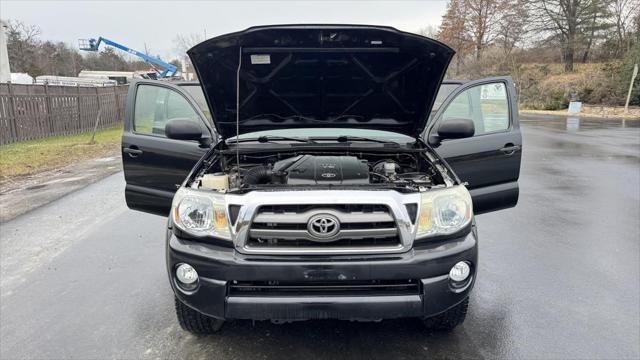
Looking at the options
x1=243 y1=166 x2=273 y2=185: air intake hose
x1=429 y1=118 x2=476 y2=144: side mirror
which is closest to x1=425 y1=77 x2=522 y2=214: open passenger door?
x1=429 y1=118 x2=476 y2=144: side mirror

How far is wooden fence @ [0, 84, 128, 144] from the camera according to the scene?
43.3 feet

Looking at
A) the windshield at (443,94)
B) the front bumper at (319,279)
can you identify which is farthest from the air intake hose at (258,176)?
the windshield at (443,94)

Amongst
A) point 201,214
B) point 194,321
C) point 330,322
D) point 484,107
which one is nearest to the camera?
point 201,214

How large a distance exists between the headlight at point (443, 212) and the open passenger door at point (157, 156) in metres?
2.27

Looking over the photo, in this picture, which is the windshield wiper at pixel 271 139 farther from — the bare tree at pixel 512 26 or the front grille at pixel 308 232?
the bare tree at pixel 512 26

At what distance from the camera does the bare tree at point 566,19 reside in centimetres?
3434

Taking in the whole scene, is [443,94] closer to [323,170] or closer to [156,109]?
[323,170]

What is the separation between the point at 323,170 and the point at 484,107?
2098mm

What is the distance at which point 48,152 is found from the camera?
1160cm

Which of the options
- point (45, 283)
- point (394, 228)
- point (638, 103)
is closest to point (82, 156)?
point (45, 283)

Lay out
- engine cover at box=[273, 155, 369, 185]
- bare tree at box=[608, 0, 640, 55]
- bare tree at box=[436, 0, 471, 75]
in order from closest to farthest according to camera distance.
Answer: engine cover at box=[273, 155, 369, 185]
bare tree at box=[608, 0, 640, 55]
bare tree at box=[436, 0, 471, 75]

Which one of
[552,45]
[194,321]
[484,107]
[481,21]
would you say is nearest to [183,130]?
[194,321]

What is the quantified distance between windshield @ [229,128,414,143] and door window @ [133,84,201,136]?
2.81 feet

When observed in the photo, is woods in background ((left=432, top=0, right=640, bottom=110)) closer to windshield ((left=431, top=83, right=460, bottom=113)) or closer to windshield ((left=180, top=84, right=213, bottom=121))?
windshield ((left=431, top=83, right=460, bottom=113))
